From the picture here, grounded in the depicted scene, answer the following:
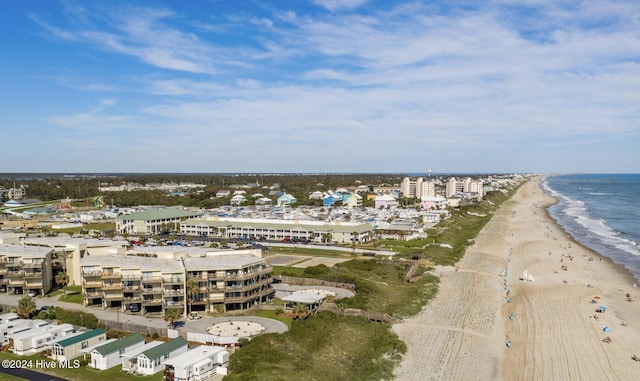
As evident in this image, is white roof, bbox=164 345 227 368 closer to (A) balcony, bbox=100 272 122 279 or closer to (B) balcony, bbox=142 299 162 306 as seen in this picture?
(B) balcony, bbox=142 299 162 306

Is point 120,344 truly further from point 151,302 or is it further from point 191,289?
point 191,289

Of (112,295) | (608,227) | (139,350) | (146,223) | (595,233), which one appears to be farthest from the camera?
(608,227)

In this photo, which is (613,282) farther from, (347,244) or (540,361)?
(347,244)

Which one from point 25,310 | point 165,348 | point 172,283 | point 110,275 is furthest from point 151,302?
point 165,348

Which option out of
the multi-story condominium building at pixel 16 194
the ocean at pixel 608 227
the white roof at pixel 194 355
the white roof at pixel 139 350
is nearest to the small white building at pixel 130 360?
the white roof at pixel 139 350

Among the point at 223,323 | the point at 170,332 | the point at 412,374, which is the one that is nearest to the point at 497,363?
the point at 412,374

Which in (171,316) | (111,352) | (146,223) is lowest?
(111,352)
